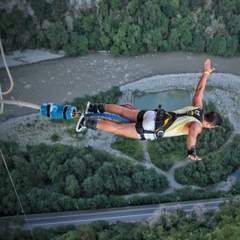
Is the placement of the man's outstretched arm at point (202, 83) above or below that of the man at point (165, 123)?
above

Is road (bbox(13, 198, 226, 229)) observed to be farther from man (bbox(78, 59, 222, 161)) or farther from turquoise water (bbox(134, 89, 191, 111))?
man (bbox(78, 59, 222, 161))

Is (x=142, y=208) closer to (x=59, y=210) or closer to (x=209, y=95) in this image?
(x=59, y=210)

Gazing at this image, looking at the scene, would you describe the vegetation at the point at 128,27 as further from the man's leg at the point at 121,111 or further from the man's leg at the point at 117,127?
the man's leg at the point at 117,127

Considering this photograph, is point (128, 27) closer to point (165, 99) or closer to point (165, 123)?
point (165, 99)

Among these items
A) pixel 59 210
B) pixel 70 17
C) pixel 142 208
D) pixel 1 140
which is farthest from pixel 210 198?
pixel 70 17

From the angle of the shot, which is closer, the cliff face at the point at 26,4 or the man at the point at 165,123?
the man at the point at 165,123

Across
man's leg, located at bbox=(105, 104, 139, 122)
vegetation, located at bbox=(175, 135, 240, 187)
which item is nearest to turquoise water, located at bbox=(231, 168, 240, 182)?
vegetation, located at bbox=(175, 135, 240, 187)

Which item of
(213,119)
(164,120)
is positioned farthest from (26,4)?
(213,119)

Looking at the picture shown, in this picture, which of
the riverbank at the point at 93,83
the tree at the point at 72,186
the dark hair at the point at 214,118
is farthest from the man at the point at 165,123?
the riverbank at the point at 93,83

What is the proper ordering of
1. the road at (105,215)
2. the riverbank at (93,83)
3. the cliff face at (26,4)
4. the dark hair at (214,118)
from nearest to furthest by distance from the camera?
the dark hair at (214,118), the road at (105,215), the riverbank at (93,83), the cliff face at (26,4)
